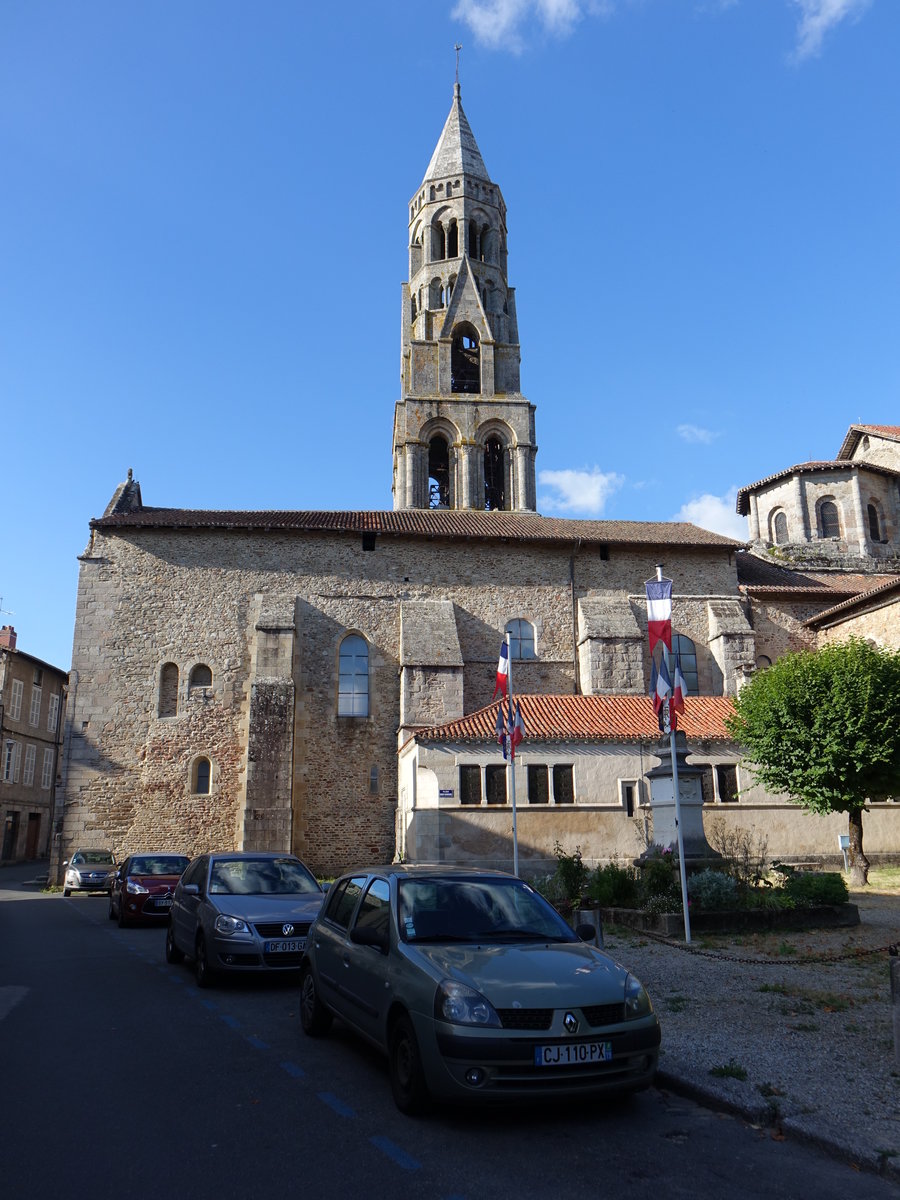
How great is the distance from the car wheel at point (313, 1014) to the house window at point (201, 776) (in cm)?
1955

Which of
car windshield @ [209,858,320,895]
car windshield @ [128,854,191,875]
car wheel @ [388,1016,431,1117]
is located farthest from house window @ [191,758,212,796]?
car wheel @ [388,1016,431,1117]

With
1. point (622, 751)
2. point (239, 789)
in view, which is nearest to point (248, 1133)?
point (622, 751)

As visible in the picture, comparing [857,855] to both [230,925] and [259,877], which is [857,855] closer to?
[259,877]

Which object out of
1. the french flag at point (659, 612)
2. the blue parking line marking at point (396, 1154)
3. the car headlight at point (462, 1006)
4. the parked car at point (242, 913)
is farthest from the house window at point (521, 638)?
the blue parking line marking at point (396, 1154)

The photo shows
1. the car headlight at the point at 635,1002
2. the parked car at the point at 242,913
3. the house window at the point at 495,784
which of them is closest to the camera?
the car headlight at the point at 635,1002

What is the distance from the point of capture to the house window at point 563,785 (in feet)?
69.8

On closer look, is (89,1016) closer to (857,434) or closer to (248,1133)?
(248,1133)

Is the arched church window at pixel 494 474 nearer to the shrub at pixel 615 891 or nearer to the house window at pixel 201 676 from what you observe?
the house window at pixel 201 676

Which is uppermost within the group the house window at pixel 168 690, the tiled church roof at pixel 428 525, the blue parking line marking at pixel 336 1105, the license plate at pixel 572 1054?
the tiled church roof at pixel 428 525

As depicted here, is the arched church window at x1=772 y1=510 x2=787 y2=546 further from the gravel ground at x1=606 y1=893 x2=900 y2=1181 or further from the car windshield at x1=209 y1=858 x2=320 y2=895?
the car windshield at x1=209 y1=858 x2=320 y2=895

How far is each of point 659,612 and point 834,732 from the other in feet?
24.8

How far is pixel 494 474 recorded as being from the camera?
39125 mm

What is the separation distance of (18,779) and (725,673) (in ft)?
104

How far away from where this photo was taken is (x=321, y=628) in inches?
1073
